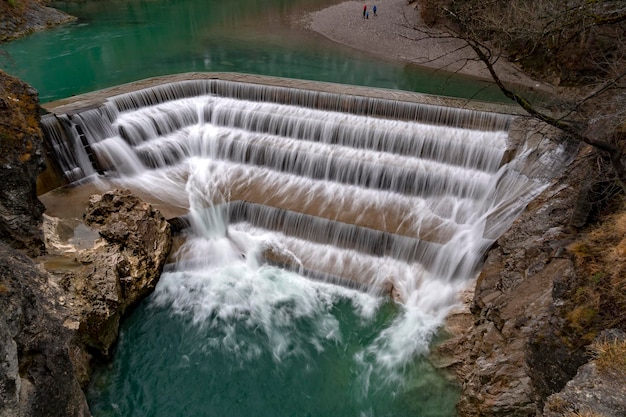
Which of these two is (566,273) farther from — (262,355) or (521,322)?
(262,355)

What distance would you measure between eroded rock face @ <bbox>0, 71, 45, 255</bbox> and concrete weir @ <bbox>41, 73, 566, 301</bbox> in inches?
92.6

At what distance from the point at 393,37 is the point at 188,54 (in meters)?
11.1

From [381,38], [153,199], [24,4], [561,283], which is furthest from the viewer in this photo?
[24,4]

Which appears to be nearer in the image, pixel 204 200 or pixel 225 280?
pixel 225 280

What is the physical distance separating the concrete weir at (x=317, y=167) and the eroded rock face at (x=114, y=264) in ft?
4.17

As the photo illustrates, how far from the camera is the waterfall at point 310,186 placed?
8.70 meters

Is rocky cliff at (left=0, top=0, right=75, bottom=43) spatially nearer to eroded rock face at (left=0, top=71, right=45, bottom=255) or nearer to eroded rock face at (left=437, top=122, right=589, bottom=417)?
eroded rock face at (left=0, top=71, right=45, bottom=255)

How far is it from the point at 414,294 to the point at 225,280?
4144 millimetres

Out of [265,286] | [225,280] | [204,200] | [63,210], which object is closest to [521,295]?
[265,286]

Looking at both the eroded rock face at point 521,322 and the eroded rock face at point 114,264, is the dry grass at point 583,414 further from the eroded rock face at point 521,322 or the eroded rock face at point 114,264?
the eroded rock face at point 114,264

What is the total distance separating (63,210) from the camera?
906 centimetres

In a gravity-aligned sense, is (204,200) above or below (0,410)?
below

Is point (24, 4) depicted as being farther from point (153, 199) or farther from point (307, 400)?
point (307, 400)

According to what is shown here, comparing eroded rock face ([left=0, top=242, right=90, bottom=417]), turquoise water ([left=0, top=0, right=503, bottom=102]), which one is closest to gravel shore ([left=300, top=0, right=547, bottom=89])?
turquoise water ([left=0, top=0, right=503, bottom=102])
